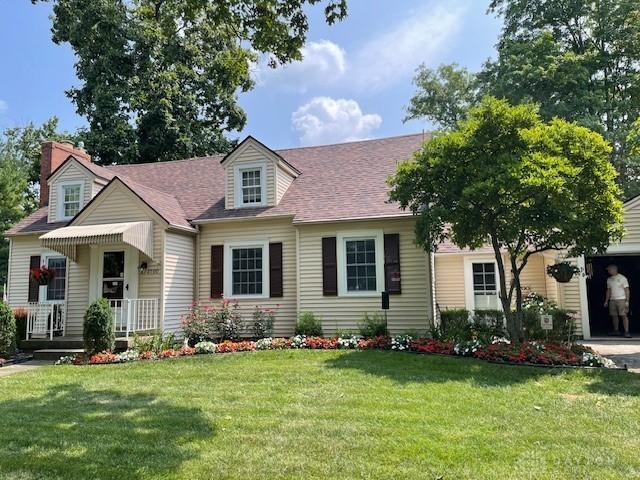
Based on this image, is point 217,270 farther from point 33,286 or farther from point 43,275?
point 33,286

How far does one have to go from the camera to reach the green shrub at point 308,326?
471 inches

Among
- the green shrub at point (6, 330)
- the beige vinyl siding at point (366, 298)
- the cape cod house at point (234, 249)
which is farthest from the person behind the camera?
the cape cod house at point (234, 249)

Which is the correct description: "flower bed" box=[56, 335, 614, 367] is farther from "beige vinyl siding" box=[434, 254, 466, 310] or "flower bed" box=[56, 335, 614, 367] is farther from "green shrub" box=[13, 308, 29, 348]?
"beige vinyl siding" box=[434, 254, 466, 310]

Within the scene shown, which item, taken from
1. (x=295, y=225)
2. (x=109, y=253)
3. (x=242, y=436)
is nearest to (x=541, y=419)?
(x=242, y=436)

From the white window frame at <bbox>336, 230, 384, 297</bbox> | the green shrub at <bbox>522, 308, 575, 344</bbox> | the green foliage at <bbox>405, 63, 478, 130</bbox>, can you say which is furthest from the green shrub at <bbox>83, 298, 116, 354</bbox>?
the green foliage at <bbox>405, 63, 478, 130</bbox>

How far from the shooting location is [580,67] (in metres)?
20.9

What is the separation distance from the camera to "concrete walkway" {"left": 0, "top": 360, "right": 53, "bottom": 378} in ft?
32.3

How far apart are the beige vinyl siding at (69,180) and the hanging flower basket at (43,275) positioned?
5.89 feet

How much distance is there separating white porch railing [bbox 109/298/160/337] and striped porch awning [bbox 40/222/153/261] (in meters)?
1.30

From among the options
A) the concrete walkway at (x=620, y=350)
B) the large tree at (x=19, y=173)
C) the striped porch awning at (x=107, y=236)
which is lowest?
the concrete walkway at (x=620, y=350)

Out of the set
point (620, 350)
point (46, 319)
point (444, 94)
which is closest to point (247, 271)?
point (46, 319)

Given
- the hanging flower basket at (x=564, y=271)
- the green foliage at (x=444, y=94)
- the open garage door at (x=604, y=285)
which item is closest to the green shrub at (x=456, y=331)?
the hanging flower basket at (x=564, y=271)

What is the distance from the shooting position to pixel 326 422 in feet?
18.0

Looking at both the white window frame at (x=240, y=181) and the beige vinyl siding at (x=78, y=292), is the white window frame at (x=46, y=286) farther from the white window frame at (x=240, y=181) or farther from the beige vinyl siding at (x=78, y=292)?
the white window frame at (x=240, y=181)
